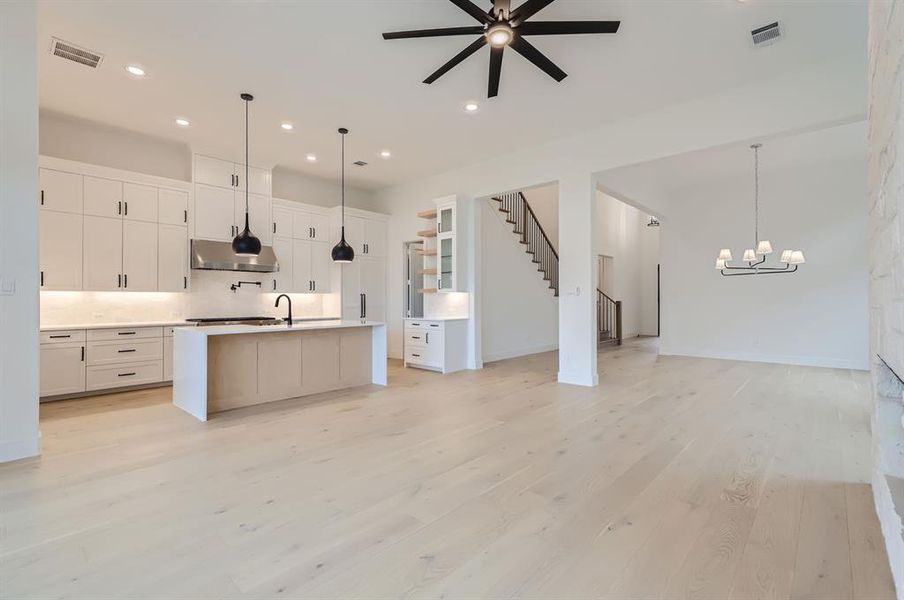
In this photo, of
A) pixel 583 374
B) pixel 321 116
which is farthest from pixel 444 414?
pixel 321 116

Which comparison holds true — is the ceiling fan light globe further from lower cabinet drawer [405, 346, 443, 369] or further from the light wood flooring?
lower cabinet drawer [405, 346, 443, 369]

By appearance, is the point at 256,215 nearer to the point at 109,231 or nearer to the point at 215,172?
the point at 215,172

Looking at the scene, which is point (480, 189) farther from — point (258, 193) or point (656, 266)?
point (656, 266)

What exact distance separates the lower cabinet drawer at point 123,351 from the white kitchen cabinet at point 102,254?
0.76m

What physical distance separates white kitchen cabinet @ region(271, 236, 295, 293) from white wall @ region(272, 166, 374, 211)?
962 mm

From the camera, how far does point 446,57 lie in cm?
380

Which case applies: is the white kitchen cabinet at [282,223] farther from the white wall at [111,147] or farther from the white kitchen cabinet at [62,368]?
the white kitchen cabinet at [62,368]

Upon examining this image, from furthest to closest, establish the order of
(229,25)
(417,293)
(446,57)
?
(417,293)
(446,57)
(229,25)

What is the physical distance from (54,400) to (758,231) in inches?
419

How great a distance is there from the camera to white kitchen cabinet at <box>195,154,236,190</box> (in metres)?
6.05

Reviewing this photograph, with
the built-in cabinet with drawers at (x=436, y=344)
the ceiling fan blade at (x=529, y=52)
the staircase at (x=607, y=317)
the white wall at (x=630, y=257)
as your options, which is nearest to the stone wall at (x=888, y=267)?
the ceiling fan blade at (x=529, y=52)

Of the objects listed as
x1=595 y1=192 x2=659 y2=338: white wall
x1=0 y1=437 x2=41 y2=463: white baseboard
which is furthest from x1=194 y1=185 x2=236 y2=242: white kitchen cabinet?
x1=595 y1=192 x2=659 y2=338: white wall

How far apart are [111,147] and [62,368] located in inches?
117

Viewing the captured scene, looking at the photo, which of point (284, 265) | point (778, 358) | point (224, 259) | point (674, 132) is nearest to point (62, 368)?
point (224, 259)
